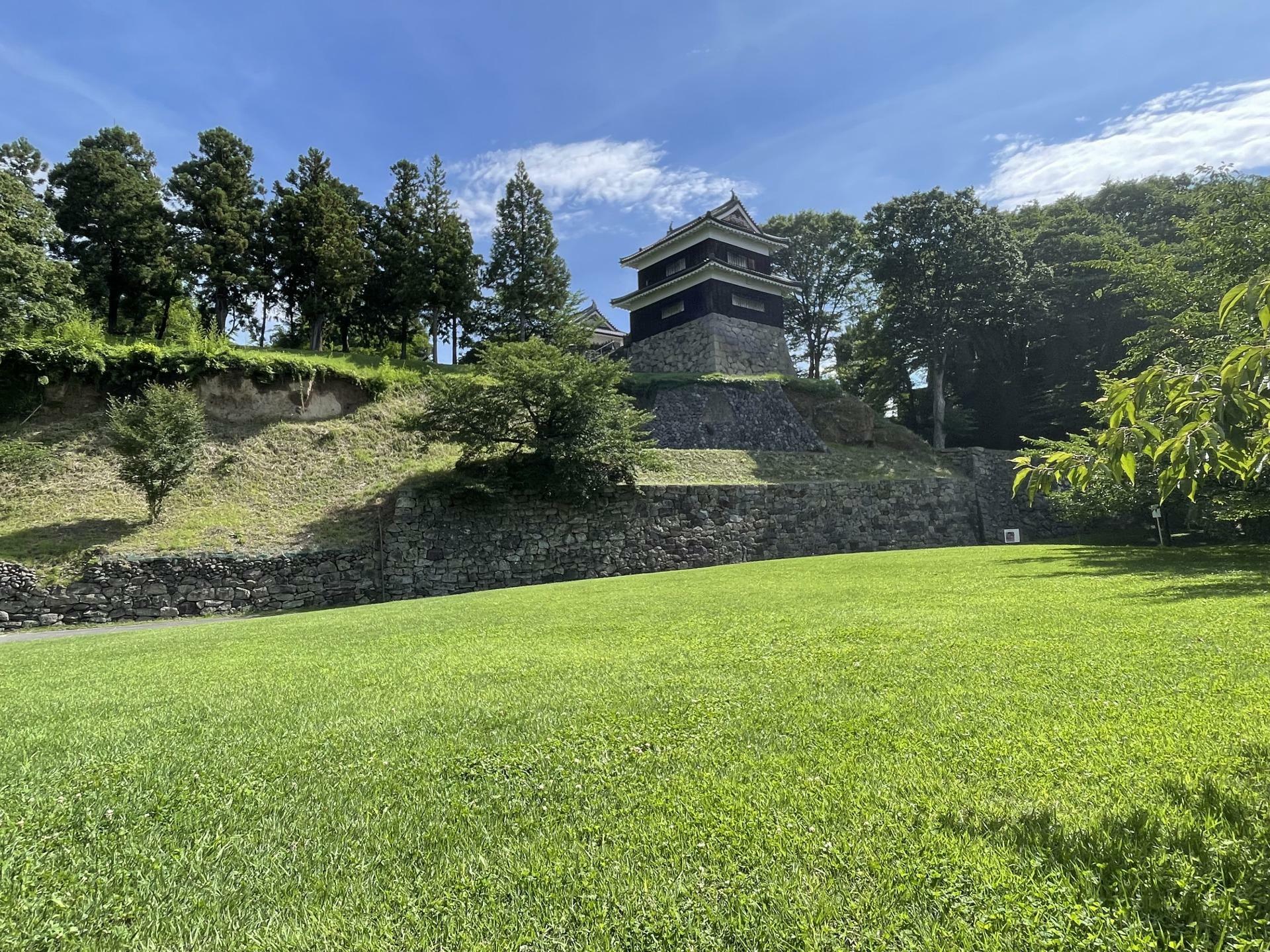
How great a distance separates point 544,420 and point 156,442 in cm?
927

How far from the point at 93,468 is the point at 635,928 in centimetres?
2001

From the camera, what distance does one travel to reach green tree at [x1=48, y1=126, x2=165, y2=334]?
2095 centimetres

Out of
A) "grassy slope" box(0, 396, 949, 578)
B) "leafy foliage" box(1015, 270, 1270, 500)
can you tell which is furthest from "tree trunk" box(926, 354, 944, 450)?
"leafy foliage" box(1015, 270, 1270, 500)

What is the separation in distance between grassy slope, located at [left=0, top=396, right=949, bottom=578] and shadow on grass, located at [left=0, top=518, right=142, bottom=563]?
28mm

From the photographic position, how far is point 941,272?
2947 cm

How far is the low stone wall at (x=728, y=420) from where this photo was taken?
23.9 m

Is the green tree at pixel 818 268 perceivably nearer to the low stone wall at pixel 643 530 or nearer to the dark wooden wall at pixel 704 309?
the dark wooden wall at pixel 704 309

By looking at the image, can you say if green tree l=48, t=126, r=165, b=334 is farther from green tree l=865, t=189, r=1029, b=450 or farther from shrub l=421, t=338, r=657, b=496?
green tree l=865, t=189, r=1029, b=450

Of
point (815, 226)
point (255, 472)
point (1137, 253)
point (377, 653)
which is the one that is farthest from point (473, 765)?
point (815, 226)

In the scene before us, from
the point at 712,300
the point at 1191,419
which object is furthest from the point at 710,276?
the point at 1191,419

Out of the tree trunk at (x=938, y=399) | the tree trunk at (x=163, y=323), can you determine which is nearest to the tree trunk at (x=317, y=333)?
the tree trunk at (x=163, y=323)

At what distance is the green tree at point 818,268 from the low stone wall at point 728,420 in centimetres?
1554

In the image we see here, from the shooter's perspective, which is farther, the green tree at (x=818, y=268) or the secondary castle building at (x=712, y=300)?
the green tree at (x=818, y=268)

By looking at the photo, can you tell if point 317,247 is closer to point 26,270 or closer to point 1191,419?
point 26,270
